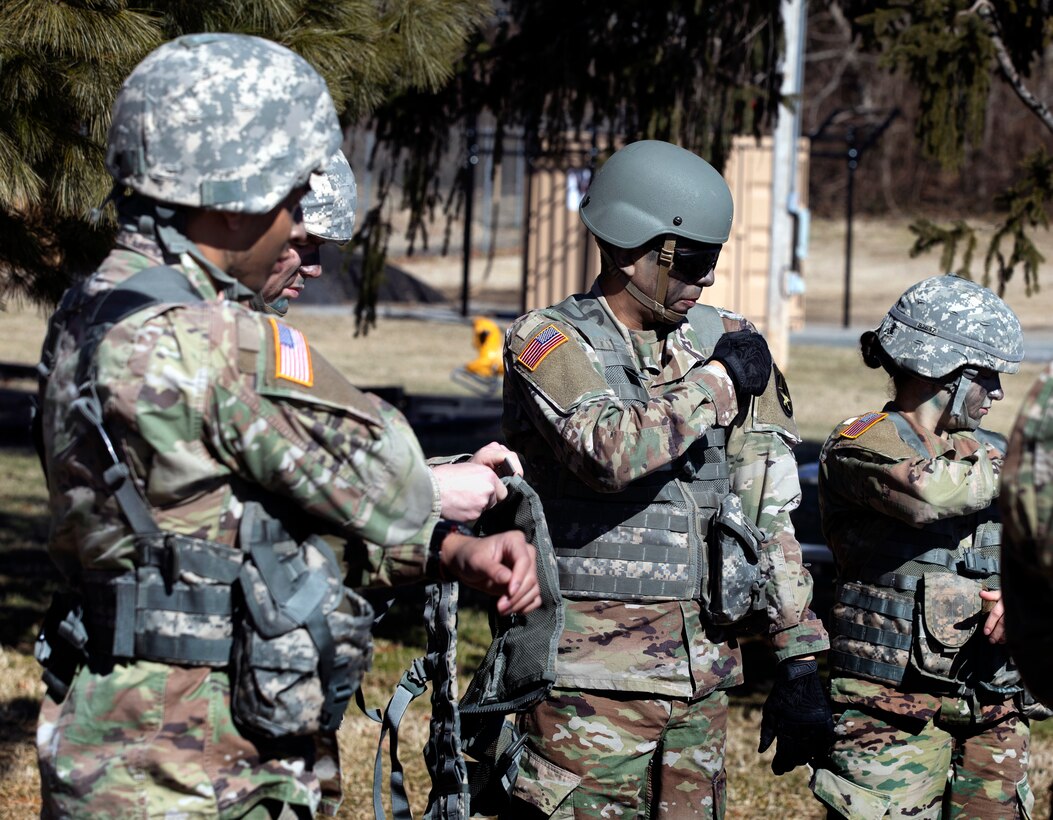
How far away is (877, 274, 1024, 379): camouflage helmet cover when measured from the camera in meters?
3.67

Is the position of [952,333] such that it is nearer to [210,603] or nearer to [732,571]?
[732,571]

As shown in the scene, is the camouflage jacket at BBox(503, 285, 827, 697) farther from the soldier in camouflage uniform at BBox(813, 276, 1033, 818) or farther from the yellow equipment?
the yellow equipment

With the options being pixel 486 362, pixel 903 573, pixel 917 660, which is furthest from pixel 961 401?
pixel 486 362

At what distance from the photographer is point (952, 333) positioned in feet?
12.1

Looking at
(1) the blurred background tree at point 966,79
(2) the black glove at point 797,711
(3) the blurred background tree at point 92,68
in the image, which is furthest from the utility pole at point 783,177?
(2) the black glove at point 797,711

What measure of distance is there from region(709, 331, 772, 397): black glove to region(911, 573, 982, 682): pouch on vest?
0.77 metres

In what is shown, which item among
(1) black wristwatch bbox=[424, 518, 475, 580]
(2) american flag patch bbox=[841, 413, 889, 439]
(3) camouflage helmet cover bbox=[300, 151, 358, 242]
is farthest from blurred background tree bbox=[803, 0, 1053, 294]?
(1) black wristwatch bbox=[424, 518, 475, 580]

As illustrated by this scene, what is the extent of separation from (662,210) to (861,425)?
0.81 metres

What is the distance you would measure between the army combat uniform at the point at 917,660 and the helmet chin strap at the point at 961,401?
0.11 feet

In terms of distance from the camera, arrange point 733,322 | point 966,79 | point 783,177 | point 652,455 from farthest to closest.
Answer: point 783,177
point 966,79
point 733,322
point 652,455

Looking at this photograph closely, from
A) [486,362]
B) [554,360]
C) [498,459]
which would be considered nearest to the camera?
[498,459]

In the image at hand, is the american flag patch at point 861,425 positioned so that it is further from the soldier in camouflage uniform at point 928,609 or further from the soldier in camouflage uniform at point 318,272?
the soldier in camouflage uniform at point 318,272

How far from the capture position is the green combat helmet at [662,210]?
3451mm

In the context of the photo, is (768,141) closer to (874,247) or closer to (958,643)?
(958,643)
